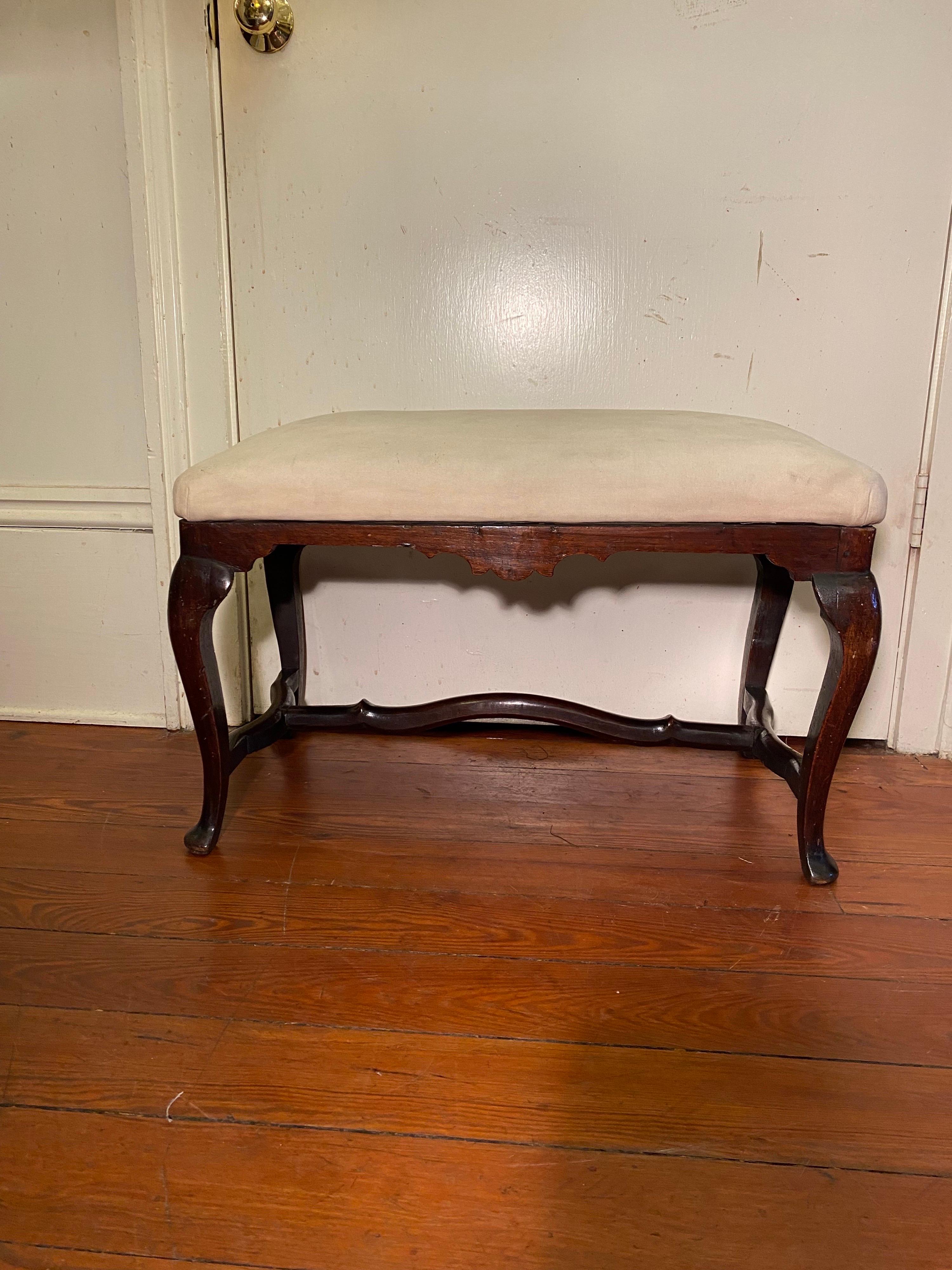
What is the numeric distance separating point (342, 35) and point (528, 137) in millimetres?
327

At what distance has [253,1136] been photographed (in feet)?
2.34

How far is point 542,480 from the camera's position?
984mm

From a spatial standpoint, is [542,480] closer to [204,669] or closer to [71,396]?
[204,669]

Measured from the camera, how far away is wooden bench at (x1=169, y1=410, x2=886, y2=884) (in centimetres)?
99

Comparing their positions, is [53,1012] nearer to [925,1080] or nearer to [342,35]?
[925,1080]

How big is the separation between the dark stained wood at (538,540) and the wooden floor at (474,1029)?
0.39 metres

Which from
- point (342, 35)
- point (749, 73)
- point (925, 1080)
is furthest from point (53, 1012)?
point (749, 73)

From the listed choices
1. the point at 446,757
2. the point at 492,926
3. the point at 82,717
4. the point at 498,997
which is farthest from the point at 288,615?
the point at 498,997

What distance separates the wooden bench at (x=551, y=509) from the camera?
0.99 metres

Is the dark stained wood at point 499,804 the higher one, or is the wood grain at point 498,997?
the wood grain at point 498,997

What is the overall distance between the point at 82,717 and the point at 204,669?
2.30ft

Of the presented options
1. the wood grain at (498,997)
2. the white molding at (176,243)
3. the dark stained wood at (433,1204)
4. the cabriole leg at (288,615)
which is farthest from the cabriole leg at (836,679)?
the white molding at (176,243)

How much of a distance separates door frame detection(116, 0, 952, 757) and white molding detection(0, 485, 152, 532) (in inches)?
1.9

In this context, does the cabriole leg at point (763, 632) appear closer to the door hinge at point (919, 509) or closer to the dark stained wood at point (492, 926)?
the door hinge at point (919, 509)
